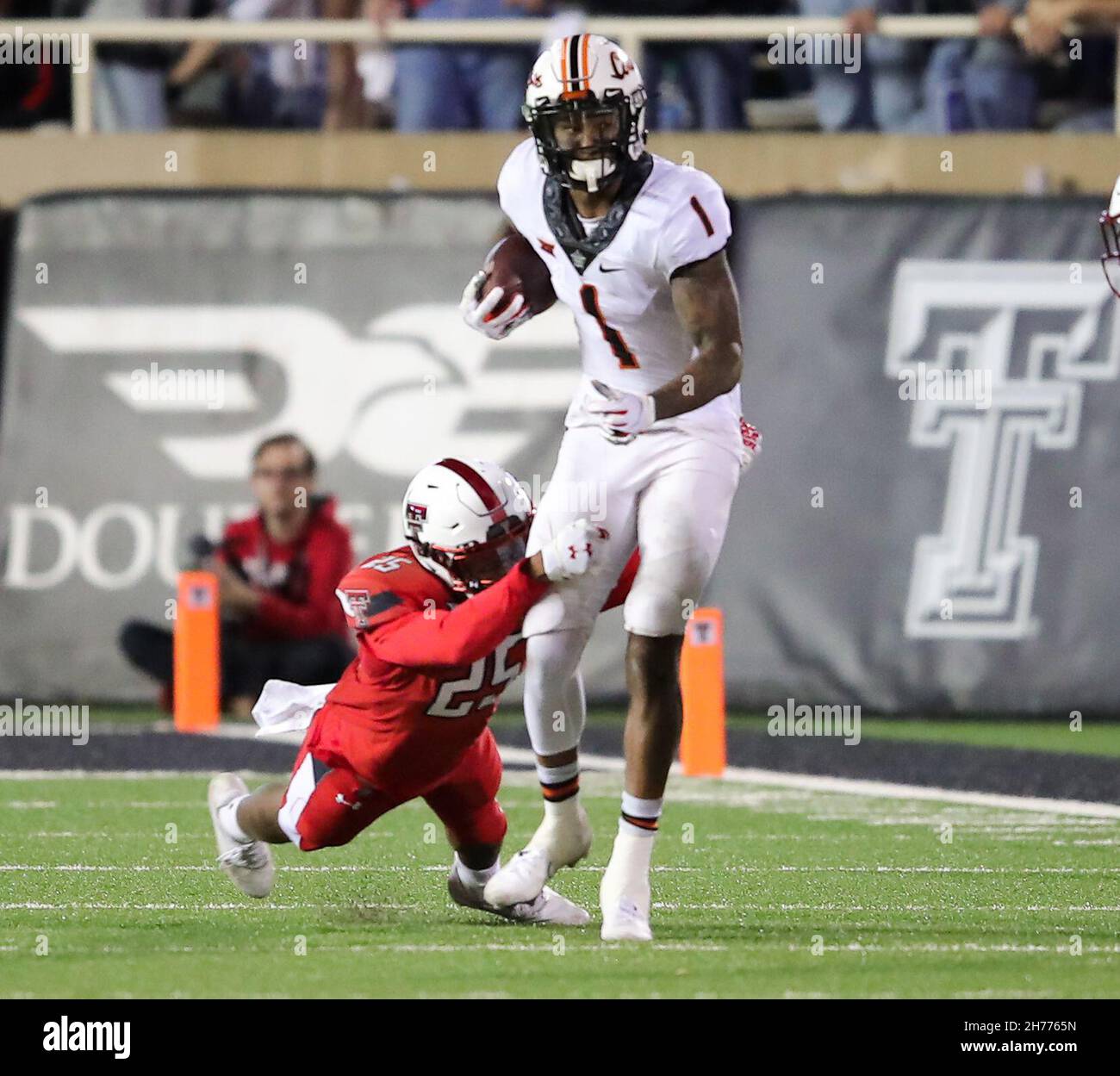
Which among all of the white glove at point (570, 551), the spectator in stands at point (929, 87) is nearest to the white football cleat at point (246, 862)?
the white glove at point (570, 551)

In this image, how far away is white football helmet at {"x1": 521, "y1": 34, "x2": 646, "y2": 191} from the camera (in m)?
5.80

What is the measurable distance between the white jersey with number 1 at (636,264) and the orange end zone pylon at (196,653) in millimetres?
5065

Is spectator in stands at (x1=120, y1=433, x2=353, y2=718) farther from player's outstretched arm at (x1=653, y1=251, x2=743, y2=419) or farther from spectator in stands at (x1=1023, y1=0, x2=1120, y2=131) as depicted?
player's outstretched arm at (x1=653, y1=251, x2=743, y2=419)

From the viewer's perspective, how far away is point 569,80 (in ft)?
19.0

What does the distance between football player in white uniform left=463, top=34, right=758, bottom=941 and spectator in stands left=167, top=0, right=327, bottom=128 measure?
7089 mm

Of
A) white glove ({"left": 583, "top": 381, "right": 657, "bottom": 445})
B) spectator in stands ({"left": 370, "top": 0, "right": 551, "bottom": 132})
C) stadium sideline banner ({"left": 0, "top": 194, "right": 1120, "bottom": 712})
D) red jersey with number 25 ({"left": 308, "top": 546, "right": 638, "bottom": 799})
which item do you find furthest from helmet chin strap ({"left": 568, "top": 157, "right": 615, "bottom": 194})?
spectator in stands ({"left": 370, "top": 0, "right": 551, "bottom": 132})

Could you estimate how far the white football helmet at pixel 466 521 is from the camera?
18.9ft

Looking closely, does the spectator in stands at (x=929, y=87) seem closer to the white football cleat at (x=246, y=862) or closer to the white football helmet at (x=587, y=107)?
the white football helmet at (x=587, y=107)

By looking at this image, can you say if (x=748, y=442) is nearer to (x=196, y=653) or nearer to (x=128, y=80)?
(x=196, y=653)

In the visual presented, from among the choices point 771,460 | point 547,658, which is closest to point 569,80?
point 547,658

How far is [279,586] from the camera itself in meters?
11.5

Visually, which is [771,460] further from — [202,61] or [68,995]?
[68,995]

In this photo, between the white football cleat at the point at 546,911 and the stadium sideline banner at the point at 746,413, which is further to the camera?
the stadium sideline banner at the point at 746,413

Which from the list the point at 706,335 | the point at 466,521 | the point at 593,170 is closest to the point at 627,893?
the point at 466,521
